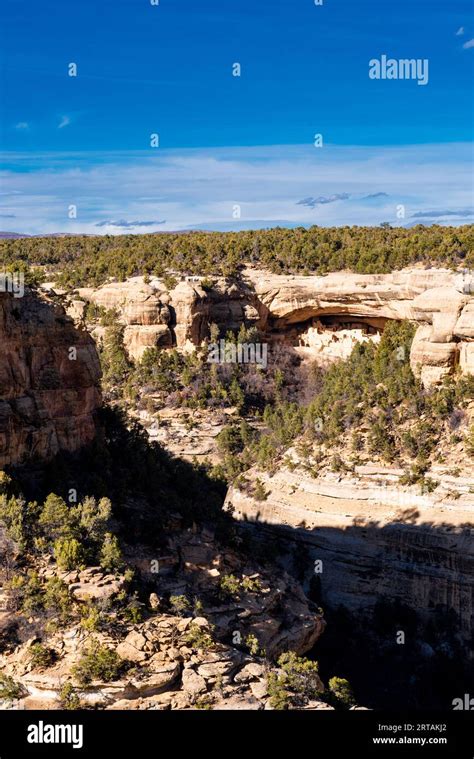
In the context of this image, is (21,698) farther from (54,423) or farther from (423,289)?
(423,289)

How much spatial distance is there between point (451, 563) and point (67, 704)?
69.0 ft

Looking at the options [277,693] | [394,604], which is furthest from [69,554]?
[394,604]

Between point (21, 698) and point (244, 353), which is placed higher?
point (244, 353)

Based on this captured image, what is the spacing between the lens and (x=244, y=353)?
5294cm

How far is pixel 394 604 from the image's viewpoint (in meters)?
35.2

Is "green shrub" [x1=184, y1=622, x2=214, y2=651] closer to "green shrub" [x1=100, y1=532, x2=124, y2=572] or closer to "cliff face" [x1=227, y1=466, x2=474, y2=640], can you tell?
"green shrub" [x1=100, y1=532, x2=124, y2=572]

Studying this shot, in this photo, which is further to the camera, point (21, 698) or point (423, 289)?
point (423, 289)

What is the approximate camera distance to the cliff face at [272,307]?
48750 millimetres

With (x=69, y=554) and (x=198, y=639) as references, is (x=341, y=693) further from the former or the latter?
(x=69, y=554)

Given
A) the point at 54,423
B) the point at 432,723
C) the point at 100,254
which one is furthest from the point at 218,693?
the point at 100,254

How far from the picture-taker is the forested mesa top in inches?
1914

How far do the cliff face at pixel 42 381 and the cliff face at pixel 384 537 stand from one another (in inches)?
583

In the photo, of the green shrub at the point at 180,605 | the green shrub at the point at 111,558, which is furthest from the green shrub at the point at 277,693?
the green shrub at the point at 111,558

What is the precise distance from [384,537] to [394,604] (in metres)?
2.78
